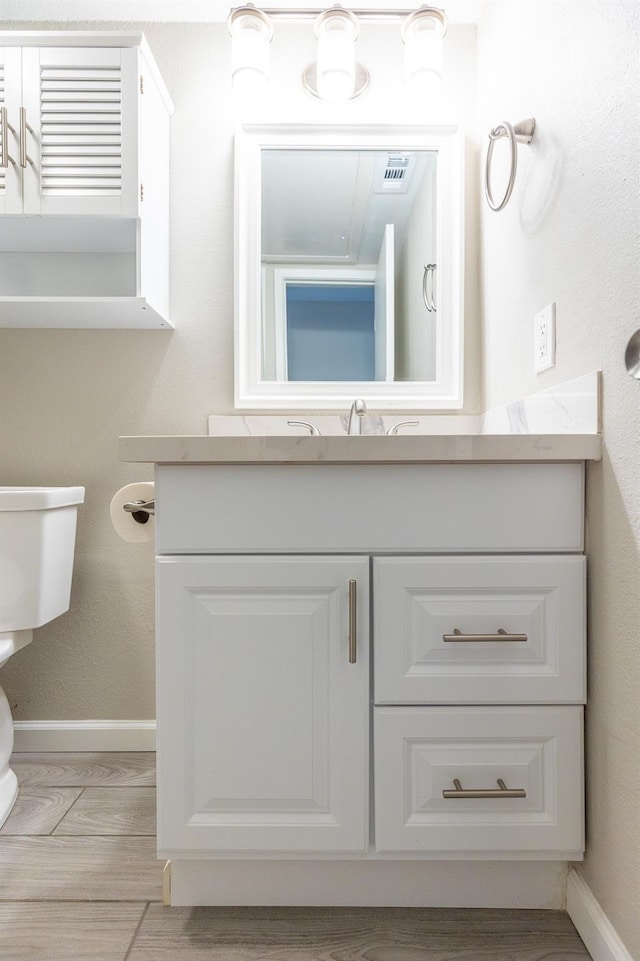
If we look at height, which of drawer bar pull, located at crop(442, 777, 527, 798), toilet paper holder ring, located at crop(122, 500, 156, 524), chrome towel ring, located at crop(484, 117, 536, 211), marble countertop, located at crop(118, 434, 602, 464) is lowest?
drawer bar pull, located at crop(442, 777, 527, 798)

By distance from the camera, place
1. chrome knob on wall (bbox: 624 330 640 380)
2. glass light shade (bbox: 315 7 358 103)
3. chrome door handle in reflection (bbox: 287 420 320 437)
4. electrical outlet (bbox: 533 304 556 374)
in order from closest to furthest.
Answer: chrome knob on wall (bbox: 624 330 640 380) < electrical outlet (bbox: 533 304 556 374) < glass light shade (bbox: 315 7 358 103) < chrome door handle in reflection (bbox: 287 420 320 437)

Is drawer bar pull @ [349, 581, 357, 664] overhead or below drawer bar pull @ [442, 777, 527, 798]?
overhead

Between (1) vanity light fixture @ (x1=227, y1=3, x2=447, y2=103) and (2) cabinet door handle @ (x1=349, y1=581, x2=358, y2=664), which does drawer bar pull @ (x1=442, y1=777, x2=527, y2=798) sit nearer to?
(2) cabinet door handle @ (x1=349, y1=581, x2=358, y2=664)

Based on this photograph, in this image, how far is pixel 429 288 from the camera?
166 cm

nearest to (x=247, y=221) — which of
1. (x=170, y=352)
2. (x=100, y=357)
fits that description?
(x=170, y=352)

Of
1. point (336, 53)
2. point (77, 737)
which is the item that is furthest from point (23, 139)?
point (77, 737)

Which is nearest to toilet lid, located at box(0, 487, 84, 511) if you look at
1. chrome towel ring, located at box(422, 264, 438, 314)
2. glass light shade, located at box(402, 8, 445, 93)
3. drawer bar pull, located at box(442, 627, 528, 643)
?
drawer bar pull, located at box(442, 627, 528, 643)

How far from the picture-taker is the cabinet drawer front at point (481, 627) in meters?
0.94

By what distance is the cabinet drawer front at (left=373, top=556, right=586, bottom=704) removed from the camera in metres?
0.94

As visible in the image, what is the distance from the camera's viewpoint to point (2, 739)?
1.36 meters

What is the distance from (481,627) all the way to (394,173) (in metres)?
1.32

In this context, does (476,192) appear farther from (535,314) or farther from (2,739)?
(2,739)

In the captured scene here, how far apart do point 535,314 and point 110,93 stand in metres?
1.11

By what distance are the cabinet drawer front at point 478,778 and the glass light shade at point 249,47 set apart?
1550 mm
